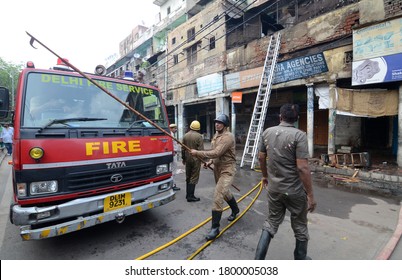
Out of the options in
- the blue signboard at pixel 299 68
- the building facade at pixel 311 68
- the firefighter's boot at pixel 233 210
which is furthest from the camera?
the blue signboard at pixel 299 68

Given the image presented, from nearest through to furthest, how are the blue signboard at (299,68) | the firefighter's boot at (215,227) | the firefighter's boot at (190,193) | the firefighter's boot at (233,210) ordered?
the firefighter's boot at (215,227)
the firefighter's boot at (233,210)
the firefighter's boot at (190,193)
the blue signboard at (299,68)

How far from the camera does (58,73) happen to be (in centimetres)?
300

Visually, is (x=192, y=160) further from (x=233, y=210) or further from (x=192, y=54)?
(x=192, y=54)

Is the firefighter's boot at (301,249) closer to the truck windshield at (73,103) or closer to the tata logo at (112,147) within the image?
the tata logo at (112,147)

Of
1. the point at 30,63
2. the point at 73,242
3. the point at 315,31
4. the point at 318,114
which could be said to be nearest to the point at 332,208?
the point at 73,242

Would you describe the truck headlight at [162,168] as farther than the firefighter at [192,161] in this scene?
No

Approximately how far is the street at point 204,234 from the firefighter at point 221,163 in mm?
371

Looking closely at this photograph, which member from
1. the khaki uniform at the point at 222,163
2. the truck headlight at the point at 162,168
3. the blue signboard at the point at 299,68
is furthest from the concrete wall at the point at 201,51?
the khaki uniform at the point at 222,163

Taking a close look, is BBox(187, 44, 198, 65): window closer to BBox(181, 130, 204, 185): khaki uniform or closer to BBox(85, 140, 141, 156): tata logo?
BBox(181, 130, 204, 185): khaki uniform

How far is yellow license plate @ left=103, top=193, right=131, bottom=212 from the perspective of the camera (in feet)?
8.94

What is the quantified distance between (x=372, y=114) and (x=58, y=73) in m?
8.91

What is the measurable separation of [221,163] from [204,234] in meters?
1.09

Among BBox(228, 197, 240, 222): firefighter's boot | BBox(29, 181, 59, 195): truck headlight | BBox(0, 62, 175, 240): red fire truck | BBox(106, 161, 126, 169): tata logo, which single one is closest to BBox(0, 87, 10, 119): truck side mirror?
BBox(0, 62, 175, 240): red fire truck

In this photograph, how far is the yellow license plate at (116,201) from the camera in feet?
8.94
